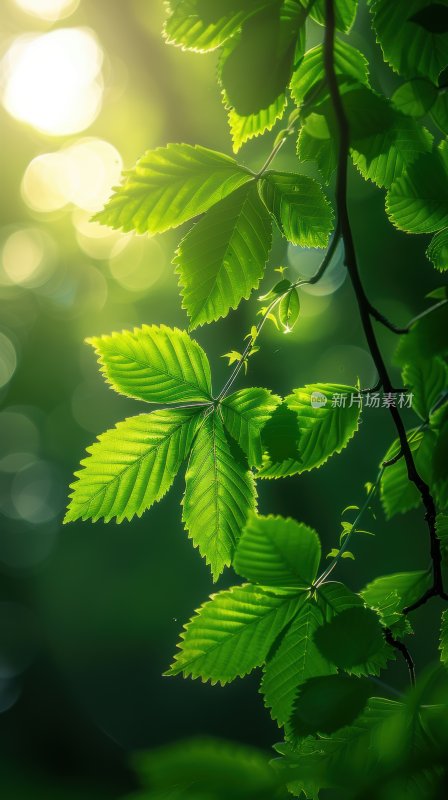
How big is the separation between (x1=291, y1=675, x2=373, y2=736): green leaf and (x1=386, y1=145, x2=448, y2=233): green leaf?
0.61 meters

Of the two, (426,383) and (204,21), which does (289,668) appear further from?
(204,21)

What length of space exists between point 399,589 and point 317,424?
0.94ft

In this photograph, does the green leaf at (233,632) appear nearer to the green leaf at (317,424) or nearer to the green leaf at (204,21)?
the green leaf at (317,424)

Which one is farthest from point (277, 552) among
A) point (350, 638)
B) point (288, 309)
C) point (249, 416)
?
point (288, 309)

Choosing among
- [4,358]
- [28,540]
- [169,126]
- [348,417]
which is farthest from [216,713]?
[348,417]

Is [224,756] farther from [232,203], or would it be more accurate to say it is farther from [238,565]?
[232,203]

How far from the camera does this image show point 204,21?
743 millimetres

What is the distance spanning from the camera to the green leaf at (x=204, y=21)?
737mm

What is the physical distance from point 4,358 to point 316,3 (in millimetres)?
11119

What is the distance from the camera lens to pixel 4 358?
11.1 m

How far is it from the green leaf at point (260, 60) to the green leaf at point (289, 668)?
650 mm

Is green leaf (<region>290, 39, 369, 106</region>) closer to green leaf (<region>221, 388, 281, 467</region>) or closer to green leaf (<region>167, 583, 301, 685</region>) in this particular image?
green leaf (<region>221, 388, 281, 467</region>)

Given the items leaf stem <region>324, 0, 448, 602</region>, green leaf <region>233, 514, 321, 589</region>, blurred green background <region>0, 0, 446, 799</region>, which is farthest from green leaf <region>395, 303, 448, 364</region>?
blurred green background <region>0, 0, 446, 799</region>

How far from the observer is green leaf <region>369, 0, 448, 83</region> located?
83 centimetres
